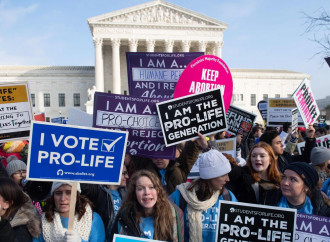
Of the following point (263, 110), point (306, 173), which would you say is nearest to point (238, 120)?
point (306, 173)

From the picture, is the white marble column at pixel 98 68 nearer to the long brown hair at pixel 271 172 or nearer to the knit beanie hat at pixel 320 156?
the knit beanie hat at pixel 320 156

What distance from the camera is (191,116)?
4.06m

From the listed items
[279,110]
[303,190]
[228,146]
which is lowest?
[303,190]

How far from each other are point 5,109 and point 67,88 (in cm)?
4869

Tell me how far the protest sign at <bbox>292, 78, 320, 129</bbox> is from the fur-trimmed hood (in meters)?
5.08

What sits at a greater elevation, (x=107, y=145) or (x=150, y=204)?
(x=107, y=145)

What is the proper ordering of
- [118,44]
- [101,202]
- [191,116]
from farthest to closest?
[118,44] < [191,116] < [101,202]

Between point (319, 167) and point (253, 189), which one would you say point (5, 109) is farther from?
point (319, 167)

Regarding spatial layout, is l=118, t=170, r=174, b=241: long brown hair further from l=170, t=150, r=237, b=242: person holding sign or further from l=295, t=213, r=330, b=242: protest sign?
l=295, t=213, r=330, b=242: protest sign

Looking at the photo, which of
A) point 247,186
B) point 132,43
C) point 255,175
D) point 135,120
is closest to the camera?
point 247,186

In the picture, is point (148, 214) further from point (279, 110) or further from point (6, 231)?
point (279, 110)

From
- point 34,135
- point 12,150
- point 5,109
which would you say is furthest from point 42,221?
point 12,150

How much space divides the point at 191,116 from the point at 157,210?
60.1 inches

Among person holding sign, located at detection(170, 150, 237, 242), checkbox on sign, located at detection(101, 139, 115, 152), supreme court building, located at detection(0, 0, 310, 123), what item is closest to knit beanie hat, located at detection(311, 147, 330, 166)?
person holding sign, located at detection(170, 150, 237, 242)
